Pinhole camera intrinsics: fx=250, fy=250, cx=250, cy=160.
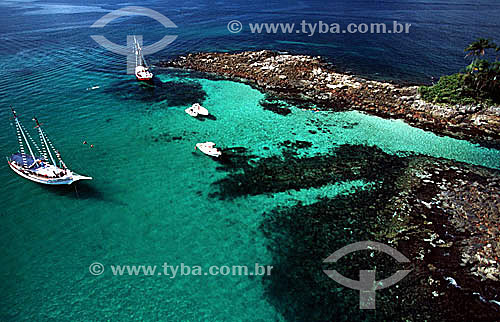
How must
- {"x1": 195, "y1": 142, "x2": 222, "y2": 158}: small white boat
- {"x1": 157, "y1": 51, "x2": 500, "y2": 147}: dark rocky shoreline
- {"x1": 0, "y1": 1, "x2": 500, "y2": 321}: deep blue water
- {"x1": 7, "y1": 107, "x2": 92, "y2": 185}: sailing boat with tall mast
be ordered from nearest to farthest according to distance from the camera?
1. {"x1": 0, "y1": 1, "x2": 500, "y2": 321}: deep blue water
2. {"x1": 7, "y1": 107, "x2": 92, "y2": 185}: sailing boat with tall mast
3. {"x1": 195, "y1": 142, "x2": 222, "y2": 158}: small white boat
4. {"x1": 157, "y1": 51, "x2": 500, "y2": 147}: dark rocky shoreline

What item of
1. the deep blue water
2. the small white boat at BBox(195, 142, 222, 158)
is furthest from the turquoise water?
the small white boat at BBox(195, 142, 222, 158)

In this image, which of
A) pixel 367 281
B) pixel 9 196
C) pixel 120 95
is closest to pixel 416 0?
pixel 120 95

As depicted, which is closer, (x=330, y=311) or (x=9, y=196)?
(x=330, y=311)

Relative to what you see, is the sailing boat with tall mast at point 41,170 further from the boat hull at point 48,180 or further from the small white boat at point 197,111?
the small white boat at point 197,111

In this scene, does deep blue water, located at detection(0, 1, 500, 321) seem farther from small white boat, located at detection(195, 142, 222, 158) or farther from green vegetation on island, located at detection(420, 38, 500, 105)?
green vegetation on island, located at detection(420, 38, 500, 105)

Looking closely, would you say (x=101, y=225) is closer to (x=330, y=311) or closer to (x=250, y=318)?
(x=250, y=318)
